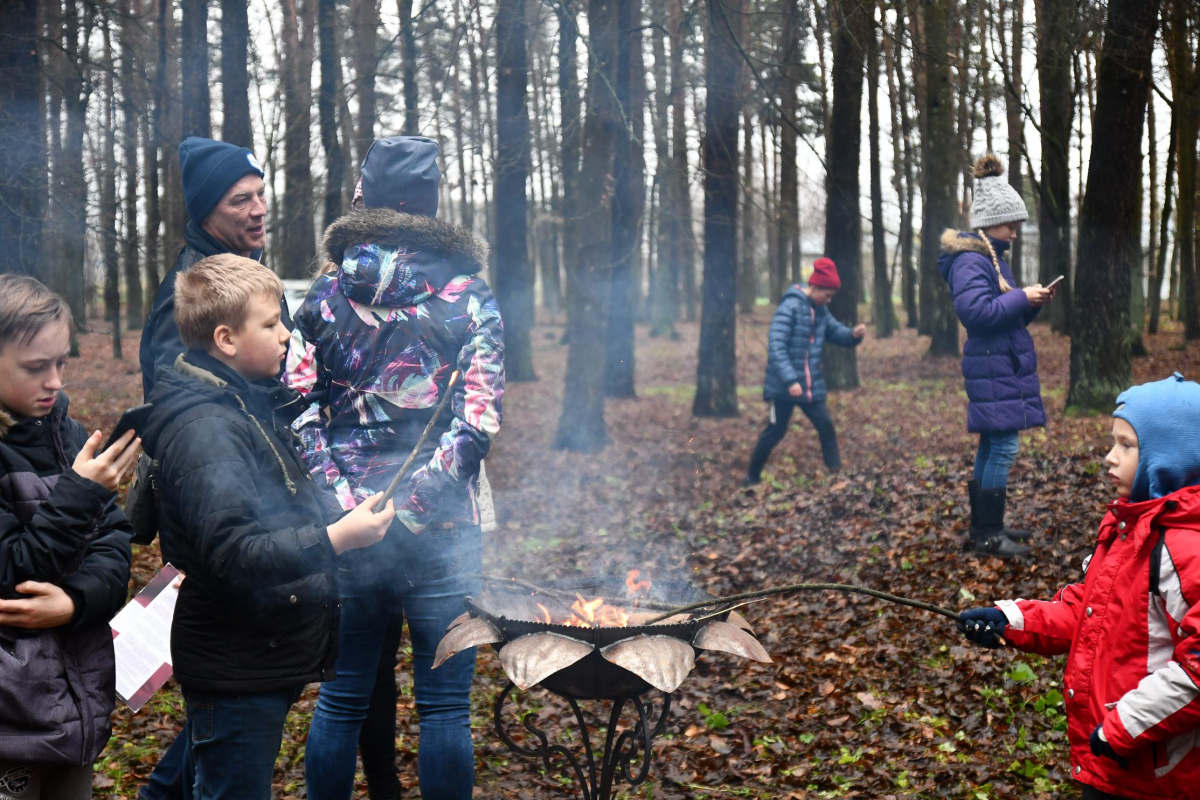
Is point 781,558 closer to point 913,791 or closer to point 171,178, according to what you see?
point 913,791

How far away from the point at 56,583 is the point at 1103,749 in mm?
2810

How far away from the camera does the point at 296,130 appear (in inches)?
626

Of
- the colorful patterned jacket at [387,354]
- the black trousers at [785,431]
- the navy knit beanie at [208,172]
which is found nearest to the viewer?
the colorful patterned jacket at [387,354]

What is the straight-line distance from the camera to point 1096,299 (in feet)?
33.7

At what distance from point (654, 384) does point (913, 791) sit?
50.4ft

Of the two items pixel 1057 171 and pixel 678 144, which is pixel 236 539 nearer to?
pixel 1057 171

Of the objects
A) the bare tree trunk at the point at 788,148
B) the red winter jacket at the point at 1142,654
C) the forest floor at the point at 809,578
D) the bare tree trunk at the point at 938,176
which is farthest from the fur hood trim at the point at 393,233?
the bare tree trunk at the point at 938,176

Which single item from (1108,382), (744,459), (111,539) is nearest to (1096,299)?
(1108,382)

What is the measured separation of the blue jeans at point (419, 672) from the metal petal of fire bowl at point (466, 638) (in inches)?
4.7

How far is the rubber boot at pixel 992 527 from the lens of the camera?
6.50m

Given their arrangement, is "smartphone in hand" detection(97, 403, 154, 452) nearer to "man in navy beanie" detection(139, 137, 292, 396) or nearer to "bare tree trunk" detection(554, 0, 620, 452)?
"man in navy beanie" detection(139, 137, 292, 396)

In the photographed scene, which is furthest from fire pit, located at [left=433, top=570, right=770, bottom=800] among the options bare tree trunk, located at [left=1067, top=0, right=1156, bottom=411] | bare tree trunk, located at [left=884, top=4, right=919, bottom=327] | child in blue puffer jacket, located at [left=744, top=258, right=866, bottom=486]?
bare tree trunk, located at [left=884, top=4, right=919, bottom=327]

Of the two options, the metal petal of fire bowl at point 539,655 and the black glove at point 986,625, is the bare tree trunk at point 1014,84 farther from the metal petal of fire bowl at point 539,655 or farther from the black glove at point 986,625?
the metal petal of fire bowl at point 539,655

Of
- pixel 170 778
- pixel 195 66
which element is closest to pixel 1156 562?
pixel 170 778
